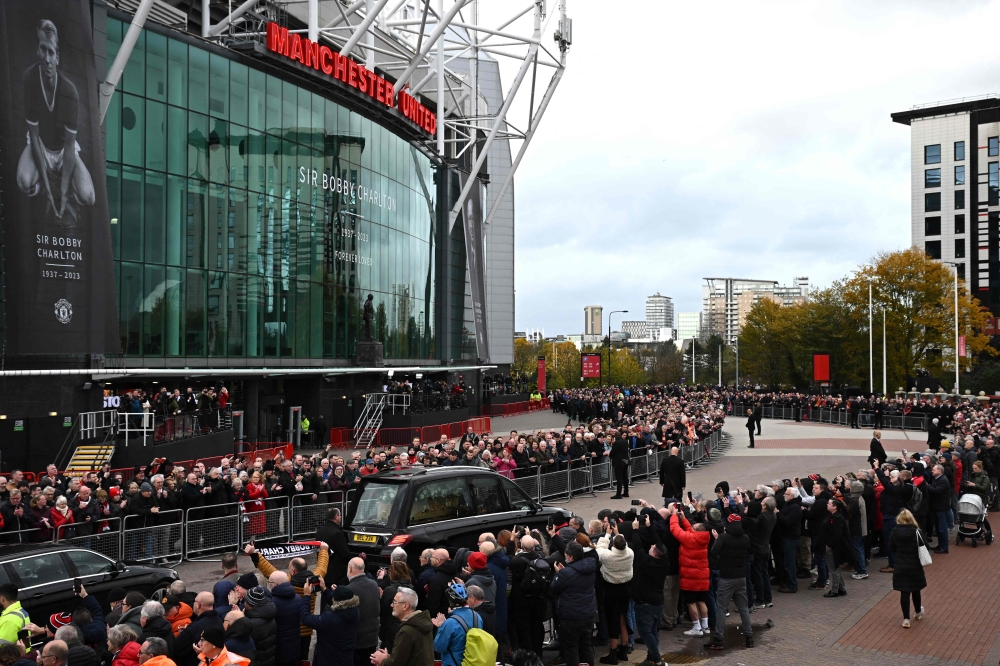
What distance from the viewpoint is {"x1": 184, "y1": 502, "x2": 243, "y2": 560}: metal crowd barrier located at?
15844 mm

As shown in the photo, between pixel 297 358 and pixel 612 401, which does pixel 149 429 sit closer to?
pixel 297 358

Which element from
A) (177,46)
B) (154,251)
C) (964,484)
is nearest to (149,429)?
(154,251)

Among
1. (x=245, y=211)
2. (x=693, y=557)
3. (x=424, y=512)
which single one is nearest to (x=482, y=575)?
(x=424, y=512)

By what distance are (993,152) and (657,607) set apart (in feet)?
292

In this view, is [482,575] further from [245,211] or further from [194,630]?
[245,211]

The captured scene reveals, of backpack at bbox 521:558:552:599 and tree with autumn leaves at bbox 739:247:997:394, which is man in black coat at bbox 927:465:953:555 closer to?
backpack at bbox 521:558:552:599

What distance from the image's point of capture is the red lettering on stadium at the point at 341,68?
116ft

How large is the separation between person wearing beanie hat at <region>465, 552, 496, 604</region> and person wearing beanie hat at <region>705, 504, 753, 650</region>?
341cm

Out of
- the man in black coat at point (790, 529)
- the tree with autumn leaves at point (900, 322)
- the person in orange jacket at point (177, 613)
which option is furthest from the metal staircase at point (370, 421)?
the tree with autumn leaves at point (900, 322)

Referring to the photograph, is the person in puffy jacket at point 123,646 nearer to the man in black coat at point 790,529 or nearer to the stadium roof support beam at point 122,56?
the man in black coat at point 790,529

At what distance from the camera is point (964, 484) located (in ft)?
61.7

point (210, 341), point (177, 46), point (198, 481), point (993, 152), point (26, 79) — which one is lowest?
point (198, 481)

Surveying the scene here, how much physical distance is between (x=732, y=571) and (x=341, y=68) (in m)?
33.2

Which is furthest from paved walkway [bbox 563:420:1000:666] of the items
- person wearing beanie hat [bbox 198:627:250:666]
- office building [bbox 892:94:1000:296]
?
office building [bbox 892:94:1000:296]
